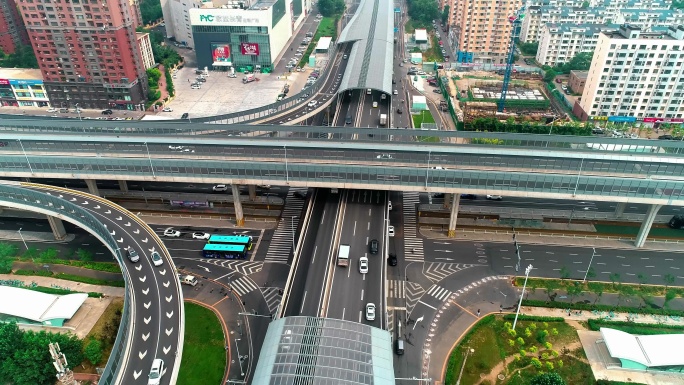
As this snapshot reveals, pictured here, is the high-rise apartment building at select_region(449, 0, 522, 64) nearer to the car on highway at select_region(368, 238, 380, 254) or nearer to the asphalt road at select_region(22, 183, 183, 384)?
the car on highway at select_region(368, 238, 380, 254)

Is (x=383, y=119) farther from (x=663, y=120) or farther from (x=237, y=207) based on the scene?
(x=663, y=120)

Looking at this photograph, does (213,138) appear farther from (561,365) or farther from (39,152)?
(561,365)

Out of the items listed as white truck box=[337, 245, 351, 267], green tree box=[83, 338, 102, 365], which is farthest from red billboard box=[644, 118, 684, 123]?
green tree box=[83, 338, 102, 365]

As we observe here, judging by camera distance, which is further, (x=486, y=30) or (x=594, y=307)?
(x=486, y=30)

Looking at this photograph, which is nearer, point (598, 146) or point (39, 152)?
point (39, 152)

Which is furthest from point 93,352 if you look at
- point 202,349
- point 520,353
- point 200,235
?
point 520,353

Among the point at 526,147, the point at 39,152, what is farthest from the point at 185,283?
the point at 526,147

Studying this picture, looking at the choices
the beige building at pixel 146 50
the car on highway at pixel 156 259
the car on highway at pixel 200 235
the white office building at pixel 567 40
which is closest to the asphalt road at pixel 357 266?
the car on highway at pixel 156 259
